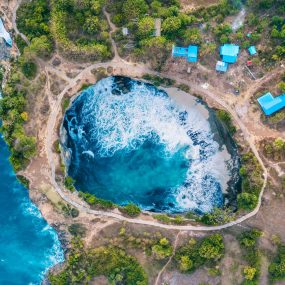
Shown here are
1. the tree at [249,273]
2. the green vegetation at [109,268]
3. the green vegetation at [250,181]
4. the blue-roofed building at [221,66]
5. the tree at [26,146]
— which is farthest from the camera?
the blue-roofed building at [221,66]

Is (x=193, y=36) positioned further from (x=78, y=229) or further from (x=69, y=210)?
(x=78, y=229)

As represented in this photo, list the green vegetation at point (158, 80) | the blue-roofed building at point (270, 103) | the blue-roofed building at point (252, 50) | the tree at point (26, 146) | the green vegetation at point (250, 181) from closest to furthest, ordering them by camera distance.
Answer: the tree at point (26, 146)
the green vegetation at point (250, 181)
the blue-roofed building at point (270, 103)
the blue-roofed building at point (252, 50)
the green vegetation at point (158, 80)

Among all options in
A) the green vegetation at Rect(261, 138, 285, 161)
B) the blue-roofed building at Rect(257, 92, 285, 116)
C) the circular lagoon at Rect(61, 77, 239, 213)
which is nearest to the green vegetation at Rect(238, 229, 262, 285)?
the circular lagoon at Rect(61, 77, 239, 213)

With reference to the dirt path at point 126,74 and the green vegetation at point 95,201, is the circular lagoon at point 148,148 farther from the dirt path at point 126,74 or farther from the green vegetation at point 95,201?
the green vegetation at point 95,201

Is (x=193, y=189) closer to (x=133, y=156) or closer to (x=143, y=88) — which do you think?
(x=133, y=156)

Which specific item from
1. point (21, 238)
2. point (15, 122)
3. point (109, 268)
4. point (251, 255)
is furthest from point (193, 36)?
point (21, 238)

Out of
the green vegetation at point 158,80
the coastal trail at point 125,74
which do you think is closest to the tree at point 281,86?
the coastal trail at point 125,74
